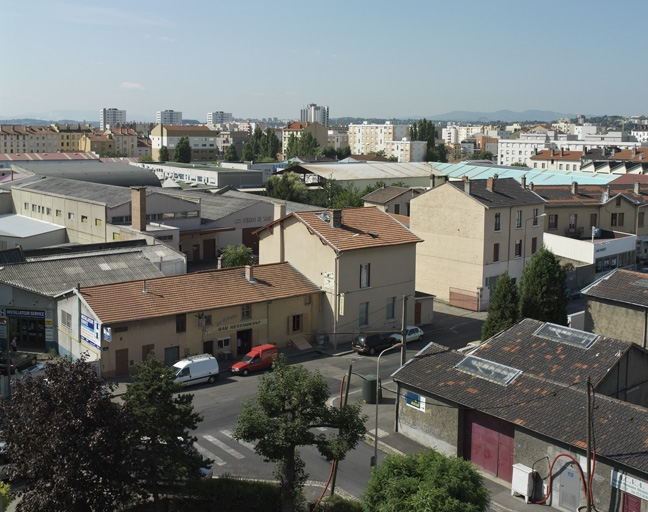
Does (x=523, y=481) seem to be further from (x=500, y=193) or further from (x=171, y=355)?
(x=500, y=193)

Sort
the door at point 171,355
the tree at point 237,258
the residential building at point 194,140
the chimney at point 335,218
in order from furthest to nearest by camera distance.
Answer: the residential building at point 194,140 → the tree at point 237,258 → the chimney at point 335,218 → the door at point 171,355

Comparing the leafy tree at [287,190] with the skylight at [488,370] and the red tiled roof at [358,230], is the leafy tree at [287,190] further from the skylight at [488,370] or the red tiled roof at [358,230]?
the skylight at [488,370]

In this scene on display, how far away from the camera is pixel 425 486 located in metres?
16.2

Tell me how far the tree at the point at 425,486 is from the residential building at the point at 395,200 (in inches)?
1941

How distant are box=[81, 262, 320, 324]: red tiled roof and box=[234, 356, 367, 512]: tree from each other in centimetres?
1532

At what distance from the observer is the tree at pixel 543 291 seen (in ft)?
118

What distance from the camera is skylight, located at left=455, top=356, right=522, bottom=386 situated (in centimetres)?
2511

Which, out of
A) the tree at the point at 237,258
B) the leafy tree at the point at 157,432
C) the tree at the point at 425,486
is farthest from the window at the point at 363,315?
the tree at the point at 425,486

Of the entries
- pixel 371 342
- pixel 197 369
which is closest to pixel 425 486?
pixel 197 369

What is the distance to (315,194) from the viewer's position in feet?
262

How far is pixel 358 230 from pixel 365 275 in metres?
2.56

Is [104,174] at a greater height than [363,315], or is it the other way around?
[104,174]

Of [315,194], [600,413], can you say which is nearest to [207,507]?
[600,413]

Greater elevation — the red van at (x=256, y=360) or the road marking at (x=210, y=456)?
the red van at (x=256, y=360)
